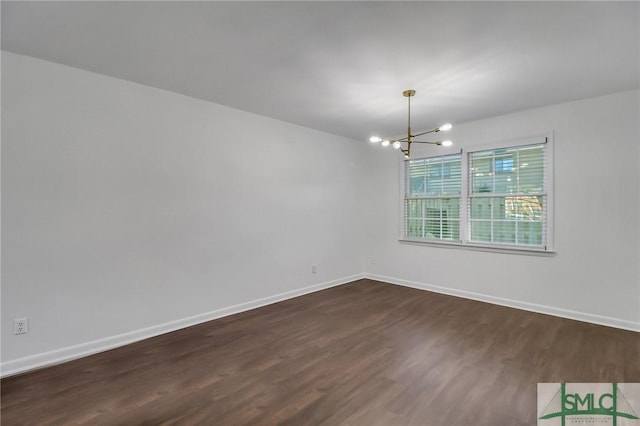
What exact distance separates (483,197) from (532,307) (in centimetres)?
156

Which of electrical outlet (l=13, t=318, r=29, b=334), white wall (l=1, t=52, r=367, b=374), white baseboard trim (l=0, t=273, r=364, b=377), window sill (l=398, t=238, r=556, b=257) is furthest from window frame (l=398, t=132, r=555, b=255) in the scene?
electrical outlet (l=13, t=318, r=29, b=334)

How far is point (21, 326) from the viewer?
2.47 metres

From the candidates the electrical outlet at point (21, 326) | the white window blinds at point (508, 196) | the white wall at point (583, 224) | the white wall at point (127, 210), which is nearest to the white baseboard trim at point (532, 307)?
the white wall at point (583, 224)

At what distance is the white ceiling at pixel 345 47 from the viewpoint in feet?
6.40

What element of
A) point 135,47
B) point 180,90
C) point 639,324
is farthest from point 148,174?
point 639,324

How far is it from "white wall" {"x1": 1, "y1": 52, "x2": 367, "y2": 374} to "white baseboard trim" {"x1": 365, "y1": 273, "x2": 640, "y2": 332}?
2107mm

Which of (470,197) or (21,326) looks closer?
(21,326)

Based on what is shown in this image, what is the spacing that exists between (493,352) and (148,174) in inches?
148

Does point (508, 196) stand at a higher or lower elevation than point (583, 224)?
higher

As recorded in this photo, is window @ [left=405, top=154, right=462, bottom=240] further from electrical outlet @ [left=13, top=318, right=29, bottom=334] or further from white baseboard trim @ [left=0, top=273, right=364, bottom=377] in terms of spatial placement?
electrical outlet @ [left=13, top=318, right=29, bottom=334]

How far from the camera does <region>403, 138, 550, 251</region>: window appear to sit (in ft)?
12.9

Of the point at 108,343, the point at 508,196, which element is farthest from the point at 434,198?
the point at 108,343

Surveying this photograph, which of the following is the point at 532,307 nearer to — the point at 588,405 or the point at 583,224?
the point at 583,224

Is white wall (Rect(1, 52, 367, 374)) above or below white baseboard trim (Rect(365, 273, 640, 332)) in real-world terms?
above
